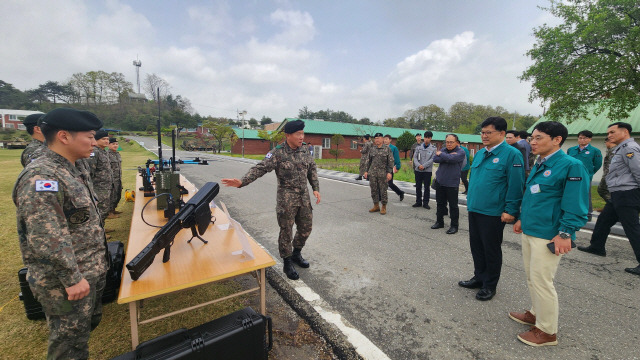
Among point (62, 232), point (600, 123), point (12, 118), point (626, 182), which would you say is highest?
point (12, 118)

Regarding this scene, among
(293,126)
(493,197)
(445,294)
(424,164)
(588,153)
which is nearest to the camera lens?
(493,197)

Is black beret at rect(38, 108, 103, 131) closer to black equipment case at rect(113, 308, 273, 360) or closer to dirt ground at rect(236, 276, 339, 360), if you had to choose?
black equipment case at rect(113, 308, 273, 360)

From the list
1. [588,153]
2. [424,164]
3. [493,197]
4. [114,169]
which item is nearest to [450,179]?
[424,164]

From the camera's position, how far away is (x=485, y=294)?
288 centimetres

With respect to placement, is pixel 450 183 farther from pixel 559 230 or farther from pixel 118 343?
pixel 118 343

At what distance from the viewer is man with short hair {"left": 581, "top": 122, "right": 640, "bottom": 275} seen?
3546mm

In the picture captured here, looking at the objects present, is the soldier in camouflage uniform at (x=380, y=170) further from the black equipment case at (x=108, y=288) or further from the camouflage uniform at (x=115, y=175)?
the camouflage uniform at (x=115, y=175)

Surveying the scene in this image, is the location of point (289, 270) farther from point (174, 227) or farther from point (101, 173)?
point (101, 173)

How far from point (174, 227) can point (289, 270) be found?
5.49 ft

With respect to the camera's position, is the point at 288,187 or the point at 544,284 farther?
the point at 288,187

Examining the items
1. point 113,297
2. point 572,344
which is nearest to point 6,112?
point 113,297

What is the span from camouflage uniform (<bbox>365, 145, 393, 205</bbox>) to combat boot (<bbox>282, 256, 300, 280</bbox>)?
139 inches

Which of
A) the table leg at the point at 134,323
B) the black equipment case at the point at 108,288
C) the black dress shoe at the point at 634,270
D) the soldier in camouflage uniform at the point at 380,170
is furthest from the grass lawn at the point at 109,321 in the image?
the black dress shoe at the point at 634,270

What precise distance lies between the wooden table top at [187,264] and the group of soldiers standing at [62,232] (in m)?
0.24
